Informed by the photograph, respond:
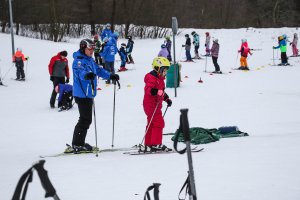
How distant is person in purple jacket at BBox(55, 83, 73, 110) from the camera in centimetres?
1245

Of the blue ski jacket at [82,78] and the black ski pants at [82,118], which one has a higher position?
the blue ski jacket at [82,78]

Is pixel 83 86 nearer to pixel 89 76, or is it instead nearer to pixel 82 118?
pixel 89 76

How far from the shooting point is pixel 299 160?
591 centimetres

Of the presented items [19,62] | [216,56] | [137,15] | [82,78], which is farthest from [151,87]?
[137,15]

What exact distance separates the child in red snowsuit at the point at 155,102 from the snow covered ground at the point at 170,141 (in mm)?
447

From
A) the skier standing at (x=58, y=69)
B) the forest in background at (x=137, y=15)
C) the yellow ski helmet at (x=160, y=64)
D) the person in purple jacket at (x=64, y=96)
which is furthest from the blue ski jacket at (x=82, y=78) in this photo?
the forest in background at (x=137, y=15)

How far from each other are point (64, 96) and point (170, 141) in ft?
17.1

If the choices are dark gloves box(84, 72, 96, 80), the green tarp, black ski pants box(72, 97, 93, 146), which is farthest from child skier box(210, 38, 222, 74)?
dark gloves box(84, 72, 96, 80)

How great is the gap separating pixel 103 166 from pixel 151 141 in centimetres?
131

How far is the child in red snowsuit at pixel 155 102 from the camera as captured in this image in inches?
277

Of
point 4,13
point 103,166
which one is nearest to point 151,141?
point 103,166

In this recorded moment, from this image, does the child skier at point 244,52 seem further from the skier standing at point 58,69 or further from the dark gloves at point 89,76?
the dark gloves at point 89,76

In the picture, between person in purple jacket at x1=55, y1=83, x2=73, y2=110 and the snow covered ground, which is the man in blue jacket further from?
person in purple jacket at x1=55, y1=83, x2=73, y2=110

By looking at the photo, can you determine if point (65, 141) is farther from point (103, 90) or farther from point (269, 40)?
point (269, 40)
